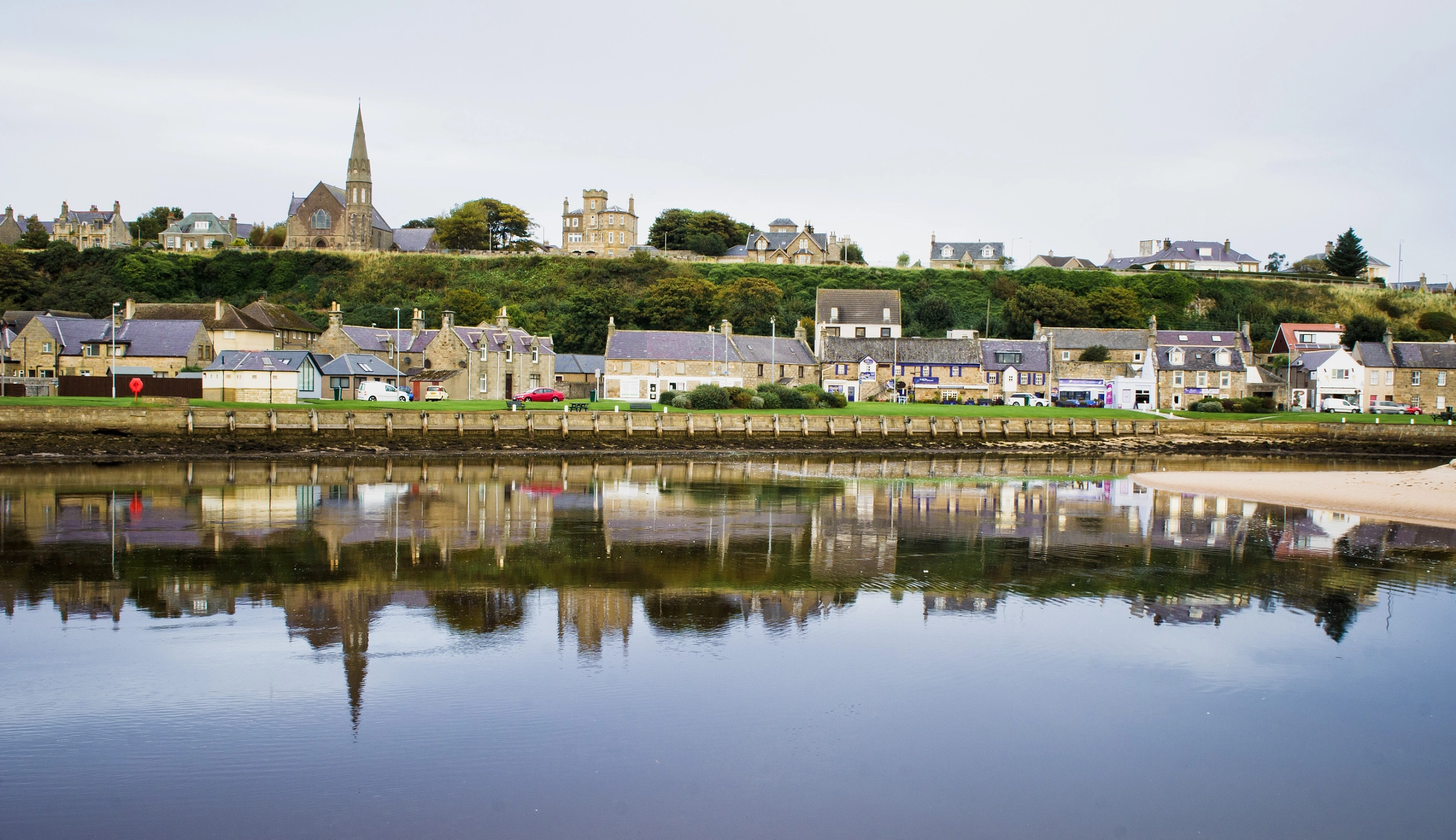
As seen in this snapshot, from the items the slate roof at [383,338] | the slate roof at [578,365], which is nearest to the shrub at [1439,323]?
the slate roof at [578,365]

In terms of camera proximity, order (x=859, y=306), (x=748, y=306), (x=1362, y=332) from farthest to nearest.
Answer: (x=859, y=306) < (x=1362, y=332) < (x=748, y=306)

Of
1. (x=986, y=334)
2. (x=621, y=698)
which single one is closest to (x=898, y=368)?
(x=986, y=334)

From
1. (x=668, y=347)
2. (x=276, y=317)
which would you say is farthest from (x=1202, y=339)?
(x=276, y=317)

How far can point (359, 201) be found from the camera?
277 ft

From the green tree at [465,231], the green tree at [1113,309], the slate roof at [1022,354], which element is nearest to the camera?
the slate roof at [1022,354]

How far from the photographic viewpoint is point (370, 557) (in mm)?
17531

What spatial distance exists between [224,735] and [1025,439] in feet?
130

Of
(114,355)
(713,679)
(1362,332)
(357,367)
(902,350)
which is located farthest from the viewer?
(1362,332)

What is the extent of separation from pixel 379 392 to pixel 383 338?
8970 mm

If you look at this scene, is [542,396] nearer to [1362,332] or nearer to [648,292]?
[648,292]

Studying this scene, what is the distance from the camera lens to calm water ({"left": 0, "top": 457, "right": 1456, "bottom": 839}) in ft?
28.1

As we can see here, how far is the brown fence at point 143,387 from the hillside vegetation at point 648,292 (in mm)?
22901

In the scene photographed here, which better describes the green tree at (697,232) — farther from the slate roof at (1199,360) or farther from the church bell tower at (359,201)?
the slate roof at (1199,360)

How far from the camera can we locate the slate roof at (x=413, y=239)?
8912cm
